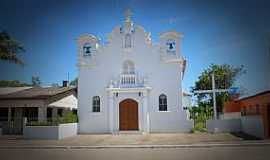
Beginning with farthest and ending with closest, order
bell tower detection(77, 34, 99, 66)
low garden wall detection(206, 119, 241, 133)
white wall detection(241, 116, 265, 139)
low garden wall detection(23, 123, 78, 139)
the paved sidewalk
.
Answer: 1. bell tower detection(77, 34, 99, 66)
2. low garden wall detection(206, 119, 241, 133)
3. low garden wall detection(23, 123, 78, 139)
4. white wall detection(241, 116, 265, 139)
5. the paved sidewalk

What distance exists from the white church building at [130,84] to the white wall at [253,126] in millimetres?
3168

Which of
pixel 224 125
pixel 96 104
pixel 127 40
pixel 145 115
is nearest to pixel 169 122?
pixel 145 115

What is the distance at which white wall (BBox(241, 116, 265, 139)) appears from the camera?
14422 mm

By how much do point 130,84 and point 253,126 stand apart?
7.36 meters

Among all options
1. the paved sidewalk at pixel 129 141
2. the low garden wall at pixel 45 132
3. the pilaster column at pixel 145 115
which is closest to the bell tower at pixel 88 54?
the pilaster column at pixel 145 115

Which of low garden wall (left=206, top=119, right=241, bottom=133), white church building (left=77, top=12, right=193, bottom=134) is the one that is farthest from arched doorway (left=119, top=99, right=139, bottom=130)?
low garden wall (left=206, top=119, right=241, bottom=133)

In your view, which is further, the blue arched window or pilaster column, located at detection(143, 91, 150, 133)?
the blue arched window

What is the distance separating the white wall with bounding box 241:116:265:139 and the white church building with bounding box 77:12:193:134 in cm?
317

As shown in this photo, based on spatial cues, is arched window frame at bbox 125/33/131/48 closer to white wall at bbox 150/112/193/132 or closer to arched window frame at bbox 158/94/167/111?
arched window frame at bbox 158/94/167/111

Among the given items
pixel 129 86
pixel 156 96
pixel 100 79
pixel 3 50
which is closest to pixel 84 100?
pixel 100 79

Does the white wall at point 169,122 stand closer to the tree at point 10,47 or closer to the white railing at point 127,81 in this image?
the white railing at point 127,81

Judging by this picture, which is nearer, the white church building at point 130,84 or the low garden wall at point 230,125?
the low garden wall at point 230,125

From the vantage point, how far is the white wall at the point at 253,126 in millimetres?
14422

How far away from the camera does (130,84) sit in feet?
62.3
